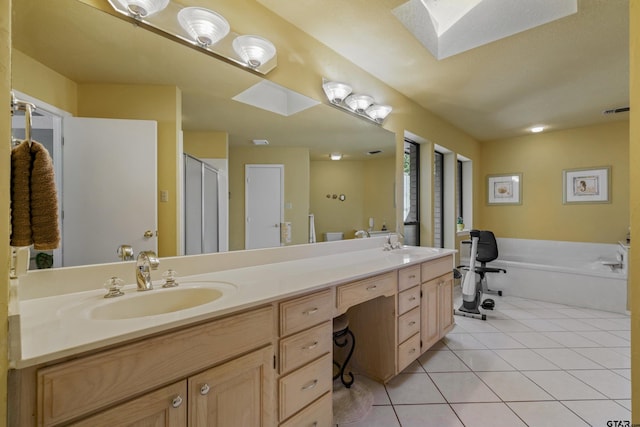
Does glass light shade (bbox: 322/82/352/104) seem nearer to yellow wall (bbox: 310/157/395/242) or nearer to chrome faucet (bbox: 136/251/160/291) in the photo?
yellow wall (bbox: 310/157/395/242)

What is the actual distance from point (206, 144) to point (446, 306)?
2223 millimetres

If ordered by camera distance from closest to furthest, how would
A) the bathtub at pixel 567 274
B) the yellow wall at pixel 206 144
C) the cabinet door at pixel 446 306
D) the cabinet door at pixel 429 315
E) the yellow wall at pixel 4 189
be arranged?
the yellow wall at pixel 4 189, the yellow wall at pixel 206 144, the cabinet door at pixel 429 315, the cabinet door at pixel 446 306, the bathtub at pixel 567 274

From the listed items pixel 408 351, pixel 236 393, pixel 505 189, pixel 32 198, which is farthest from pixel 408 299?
pixel 505 189

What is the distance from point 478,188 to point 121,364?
17.5ft

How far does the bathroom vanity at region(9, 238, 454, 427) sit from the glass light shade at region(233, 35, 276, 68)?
1.11m

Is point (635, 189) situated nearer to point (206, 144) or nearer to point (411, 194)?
point (206, 144)

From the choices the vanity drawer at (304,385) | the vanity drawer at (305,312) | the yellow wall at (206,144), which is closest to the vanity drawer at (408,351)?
the vanity drawer at (304,385)

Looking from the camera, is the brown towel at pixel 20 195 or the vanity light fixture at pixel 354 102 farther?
the vanity light fixture at pixel 354 102

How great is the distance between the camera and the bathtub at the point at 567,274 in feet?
10.3

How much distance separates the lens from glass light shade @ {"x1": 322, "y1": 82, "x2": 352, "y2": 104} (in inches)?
82.9

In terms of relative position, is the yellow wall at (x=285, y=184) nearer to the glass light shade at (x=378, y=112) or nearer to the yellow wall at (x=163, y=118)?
the yellow wall at (x=163, y=118)

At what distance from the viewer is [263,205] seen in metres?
1.78

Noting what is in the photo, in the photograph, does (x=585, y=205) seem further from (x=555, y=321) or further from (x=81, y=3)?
(x=81, y=3)

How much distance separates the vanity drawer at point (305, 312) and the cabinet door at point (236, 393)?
11 cm
